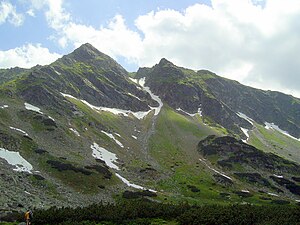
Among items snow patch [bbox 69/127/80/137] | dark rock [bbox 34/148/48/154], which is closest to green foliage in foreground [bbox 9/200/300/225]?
dark rock [bbox 34/148/48/154]

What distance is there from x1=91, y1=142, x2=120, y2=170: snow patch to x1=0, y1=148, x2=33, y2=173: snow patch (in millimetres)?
27640

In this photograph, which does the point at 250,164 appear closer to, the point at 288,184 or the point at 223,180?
the point at 288,184

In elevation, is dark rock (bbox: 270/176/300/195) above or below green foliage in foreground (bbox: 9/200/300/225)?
above

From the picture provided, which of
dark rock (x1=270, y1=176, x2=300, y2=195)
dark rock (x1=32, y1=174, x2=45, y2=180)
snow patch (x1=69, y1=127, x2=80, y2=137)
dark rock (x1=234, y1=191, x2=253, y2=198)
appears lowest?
dark rock (x1=32, y1=174, x2=45, y2=180)

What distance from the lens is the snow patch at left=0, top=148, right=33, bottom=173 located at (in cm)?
6819

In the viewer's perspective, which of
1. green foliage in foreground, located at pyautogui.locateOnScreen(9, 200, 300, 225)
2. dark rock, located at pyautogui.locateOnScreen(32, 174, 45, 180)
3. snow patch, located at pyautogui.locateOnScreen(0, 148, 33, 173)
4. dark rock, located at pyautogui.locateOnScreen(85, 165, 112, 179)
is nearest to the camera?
green foliage in foreground, located at pyautogui.locateOnScreen(9, 200, 300, 225)

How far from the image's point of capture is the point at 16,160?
71.8 meters

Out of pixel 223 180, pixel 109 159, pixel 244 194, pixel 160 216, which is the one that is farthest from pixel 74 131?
pixel 160 216

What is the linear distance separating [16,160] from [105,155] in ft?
119

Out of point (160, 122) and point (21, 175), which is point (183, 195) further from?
point (160, 122)

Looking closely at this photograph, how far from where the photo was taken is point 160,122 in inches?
6949

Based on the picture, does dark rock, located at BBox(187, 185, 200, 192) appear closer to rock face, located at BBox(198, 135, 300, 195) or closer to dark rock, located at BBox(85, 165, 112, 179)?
dark rock, located at BBox(85, 165, 112, 179)

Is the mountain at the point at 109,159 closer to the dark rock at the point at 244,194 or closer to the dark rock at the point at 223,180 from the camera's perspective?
the dark rock at the point at 244,194

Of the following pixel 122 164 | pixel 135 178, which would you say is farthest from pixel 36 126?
pixel 135 178
